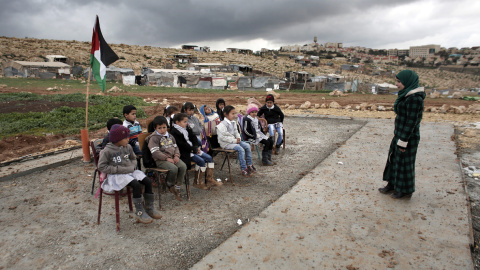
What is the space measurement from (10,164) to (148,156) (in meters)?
3.85

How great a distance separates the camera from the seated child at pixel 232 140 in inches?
238

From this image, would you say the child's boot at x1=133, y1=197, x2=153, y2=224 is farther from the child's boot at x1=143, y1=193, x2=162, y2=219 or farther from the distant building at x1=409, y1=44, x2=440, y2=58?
the distant building at x1=409, y1=44, x2=440, y2=58

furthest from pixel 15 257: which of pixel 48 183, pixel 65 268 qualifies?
pixel 48 183

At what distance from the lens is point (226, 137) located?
609 centimetres

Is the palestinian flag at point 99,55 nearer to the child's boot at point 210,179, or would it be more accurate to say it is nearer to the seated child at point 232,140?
the seated child at point 232,140

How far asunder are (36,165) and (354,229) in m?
6.29

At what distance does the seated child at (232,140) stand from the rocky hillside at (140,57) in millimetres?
53853

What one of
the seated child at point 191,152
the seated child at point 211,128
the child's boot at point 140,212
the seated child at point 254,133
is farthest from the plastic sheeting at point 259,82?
the child's boot at point 140,212

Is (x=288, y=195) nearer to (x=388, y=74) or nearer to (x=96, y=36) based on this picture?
(x=96, y=36)

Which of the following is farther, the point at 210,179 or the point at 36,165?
the point at 36,165

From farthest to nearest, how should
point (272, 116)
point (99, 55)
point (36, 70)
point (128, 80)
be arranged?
point (36, 70) < point (128, 80) < point (272, 116) < point (99, 55)

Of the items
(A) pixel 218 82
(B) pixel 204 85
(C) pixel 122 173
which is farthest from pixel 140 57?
(C) pixel 122 173

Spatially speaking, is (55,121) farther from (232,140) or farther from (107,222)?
(107,222)

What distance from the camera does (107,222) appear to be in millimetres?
4219
